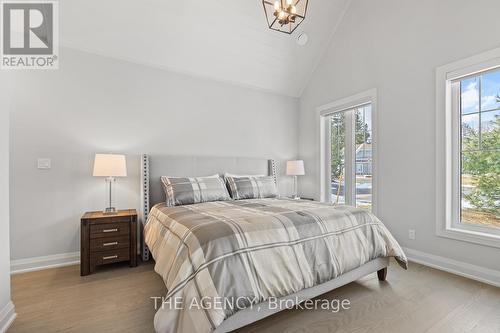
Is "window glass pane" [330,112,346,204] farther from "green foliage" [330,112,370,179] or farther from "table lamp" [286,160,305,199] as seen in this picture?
"table lamp" [286,160,305,199]

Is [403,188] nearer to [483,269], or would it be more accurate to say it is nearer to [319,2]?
[483,269]

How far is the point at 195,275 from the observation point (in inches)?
51.8

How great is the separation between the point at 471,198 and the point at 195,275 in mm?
2924

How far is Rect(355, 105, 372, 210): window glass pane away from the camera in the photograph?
3436mm

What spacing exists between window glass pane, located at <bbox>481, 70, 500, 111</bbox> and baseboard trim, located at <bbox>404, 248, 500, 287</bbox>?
1615mm

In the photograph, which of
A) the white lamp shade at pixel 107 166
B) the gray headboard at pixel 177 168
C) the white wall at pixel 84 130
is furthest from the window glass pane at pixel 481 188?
the white lamp shade at pixel 107 166

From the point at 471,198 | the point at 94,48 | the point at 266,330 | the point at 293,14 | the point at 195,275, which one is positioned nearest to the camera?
the point at 195,275

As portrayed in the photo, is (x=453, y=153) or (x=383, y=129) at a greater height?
(x=383, y=129)

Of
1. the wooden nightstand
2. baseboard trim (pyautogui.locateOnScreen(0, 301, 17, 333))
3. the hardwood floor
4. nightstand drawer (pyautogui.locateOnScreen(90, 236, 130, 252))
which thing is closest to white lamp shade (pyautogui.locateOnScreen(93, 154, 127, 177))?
the wooden nightstand

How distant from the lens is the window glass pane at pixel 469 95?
97.0 inches

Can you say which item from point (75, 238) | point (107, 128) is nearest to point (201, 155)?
→ point (107, 128)

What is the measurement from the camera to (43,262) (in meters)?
2.62

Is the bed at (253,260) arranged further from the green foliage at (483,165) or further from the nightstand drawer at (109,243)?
the green foliage at (483,165)

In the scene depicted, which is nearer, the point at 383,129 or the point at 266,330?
the point at 266,330
